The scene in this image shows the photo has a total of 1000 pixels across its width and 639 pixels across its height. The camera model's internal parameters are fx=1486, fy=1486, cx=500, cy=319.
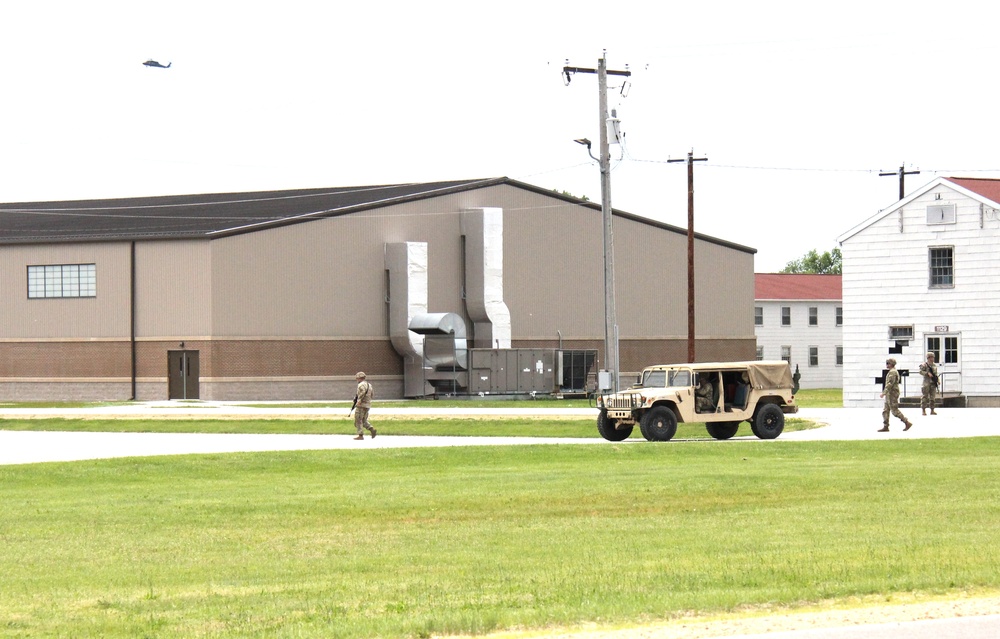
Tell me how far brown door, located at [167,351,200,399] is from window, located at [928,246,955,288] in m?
28.7

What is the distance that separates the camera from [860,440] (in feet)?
96.3

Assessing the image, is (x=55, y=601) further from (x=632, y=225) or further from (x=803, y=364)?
(x=803, y=364)

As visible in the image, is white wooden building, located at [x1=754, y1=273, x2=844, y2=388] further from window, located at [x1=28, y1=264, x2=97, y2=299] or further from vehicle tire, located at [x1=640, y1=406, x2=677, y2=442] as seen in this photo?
vehicle tire, located at [x1=640, y1=406, x2=677, y2=442]

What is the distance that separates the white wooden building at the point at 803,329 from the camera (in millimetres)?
93188

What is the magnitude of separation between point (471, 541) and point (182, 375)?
47.1 metres

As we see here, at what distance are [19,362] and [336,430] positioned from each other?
29.6 m

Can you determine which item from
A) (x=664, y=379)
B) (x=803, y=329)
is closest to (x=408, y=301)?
(x=664, y=379)

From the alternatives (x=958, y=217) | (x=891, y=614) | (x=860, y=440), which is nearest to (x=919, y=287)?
(x=958, y=217)

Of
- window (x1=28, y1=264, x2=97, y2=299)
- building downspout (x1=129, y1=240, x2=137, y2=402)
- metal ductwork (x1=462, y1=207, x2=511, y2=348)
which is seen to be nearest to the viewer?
building downspout (x1=129, y1=240, x2=137, y2=402)

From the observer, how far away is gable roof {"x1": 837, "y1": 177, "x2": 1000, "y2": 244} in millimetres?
48594

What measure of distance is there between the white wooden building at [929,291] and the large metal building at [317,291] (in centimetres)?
1741

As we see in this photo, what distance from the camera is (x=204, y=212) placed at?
6975 centimetres

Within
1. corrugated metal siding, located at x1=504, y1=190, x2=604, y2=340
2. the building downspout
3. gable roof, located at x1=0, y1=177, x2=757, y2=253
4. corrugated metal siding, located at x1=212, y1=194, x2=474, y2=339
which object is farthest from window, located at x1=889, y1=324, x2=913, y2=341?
the building downspout

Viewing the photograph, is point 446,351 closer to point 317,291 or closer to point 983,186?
point 317,291
